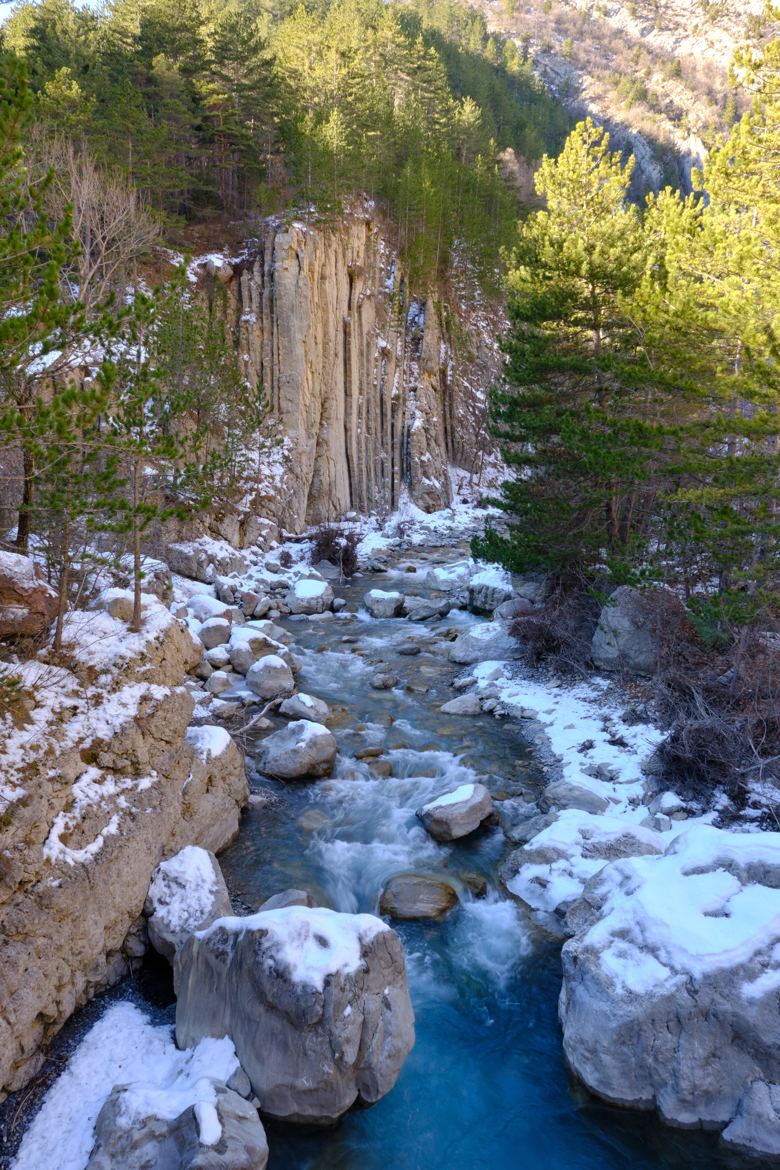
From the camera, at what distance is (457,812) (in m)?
9.46

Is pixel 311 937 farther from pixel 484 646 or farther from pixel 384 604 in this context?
pixel 384 604

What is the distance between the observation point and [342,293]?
31.8 metres

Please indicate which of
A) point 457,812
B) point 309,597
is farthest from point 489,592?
point 457,812

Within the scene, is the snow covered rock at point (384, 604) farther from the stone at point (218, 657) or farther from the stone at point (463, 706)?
the stone at point (463, 706)

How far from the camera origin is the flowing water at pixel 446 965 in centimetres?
550

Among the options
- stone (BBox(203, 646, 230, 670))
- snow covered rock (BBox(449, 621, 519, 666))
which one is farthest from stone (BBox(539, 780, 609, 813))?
stone (BBox(203, 646, 230, 670))

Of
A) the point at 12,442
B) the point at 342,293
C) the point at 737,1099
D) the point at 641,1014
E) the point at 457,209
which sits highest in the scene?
the point at 457,209

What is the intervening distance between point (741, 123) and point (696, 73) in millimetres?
120689

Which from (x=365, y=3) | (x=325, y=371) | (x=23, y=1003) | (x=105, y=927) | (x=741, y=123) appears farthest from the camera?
(x=365, y=3)

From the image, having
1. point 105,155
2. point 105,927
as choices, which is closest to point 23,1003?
point 105,927

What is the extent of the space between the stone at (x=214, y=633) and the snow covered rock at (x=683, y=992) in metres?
10.8

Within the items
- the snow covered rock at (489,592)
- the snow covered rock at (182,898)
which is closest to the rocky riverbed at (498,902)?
the snow covered rock at (182,898)

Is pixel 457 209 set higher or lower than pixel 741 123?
higher

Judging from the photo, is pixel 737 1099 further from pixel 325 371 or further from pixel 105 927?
pixel 325 371
